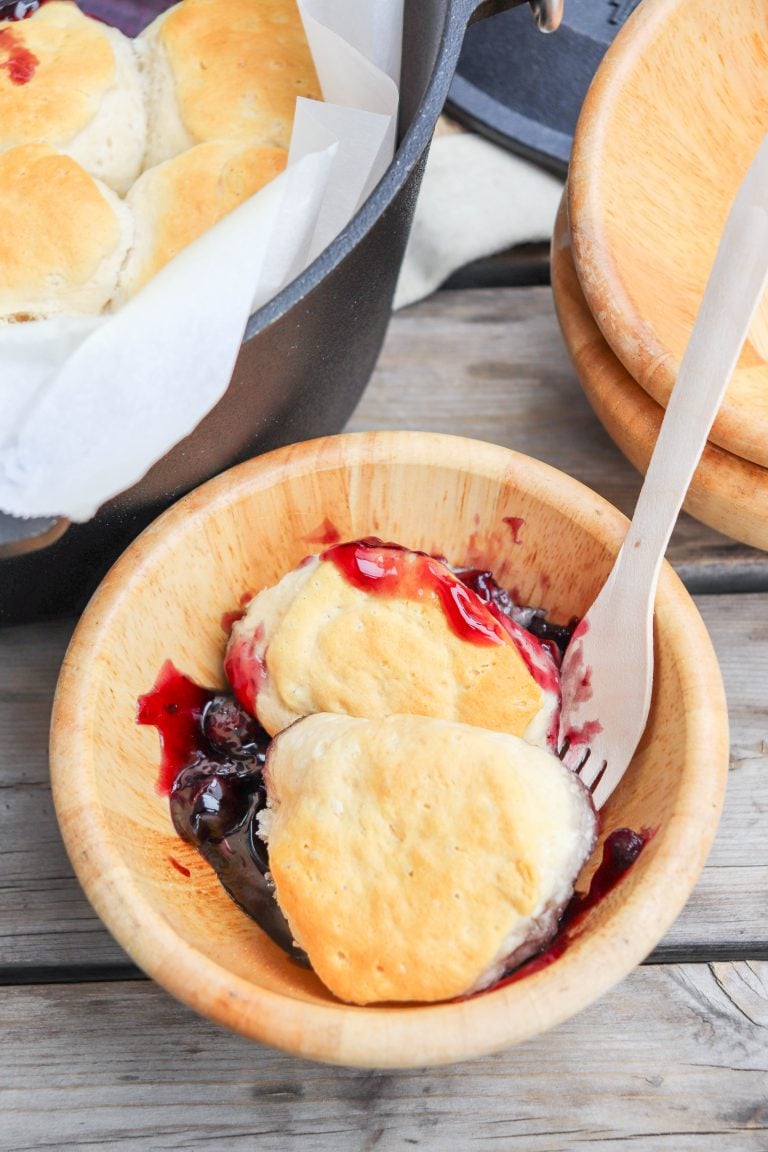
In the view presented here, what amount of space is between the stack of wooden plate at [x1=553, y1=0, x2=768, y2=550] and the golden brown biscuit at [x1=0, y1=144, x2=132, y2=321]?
0.31m

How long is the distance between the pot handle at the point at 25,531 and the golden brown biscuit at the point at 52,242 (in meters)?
0.17

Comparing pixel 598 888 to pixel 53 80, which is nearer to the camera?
pixel 598 888

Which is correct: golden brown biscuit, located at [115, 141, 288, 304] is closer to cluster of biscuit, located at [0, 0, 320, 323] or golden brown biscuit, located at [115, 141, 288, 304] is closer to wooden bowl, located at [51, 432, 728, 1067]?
cluster of biscuit, located at [0, 0, 320, 323]

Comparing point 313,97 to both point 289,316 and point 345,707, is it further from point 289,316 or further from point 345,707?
point 345,707

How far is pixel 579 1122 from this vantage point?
66cm

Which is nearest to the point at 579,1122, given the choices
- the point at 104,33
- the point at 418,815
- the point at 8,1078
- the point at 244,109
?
the point at 418,815

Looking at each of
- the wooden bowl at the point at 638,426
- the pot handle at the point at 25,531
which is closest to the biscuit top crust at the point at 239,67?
the wooden bowl at the point at 638,426

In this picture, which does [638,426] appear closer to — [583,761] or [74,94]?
[583,761]

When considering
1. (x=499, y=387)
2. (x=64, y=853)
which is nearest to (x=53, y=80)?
(x=499, y=387)

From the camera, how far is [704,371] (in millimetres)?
593

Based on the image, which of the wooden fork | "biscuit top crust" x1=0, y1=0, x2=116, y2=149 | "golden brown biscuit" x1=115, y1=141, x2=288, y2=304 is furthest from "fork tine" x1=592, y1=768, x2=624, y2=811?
"biscuit top crust" x1=0, y1=0, x2=116, y2=149

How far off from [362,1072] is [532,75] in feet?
2.62

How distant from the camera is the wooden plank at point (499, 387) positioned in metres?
0.89

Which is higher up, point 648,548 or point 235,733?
point 648,548
